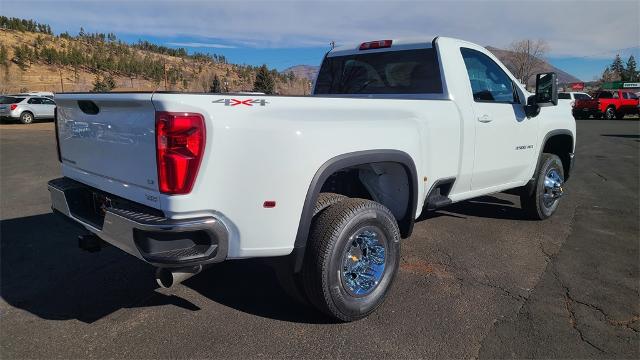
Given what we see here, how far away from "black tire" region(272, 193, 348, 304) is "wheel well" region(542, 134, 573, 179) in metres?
3.90

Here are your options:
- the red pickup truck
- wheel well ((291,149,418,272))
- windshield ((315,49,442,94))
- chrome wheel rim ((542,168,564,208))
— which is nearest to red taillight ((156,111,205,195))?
wheel well ((291,149,418,272))

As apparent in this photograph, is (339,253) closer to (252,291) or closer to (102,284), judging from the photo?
(252,291)

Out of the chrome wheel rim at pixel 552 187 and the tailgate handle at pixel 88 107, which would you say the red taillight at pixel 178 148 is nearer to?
the tailgate handle at pixel 88 107

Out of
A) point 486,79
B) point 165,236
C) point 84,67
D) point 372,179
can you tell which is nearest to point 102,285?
point 165,236

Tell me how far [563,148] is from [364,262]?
415 cm

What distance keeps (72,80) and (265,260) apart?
43.1m

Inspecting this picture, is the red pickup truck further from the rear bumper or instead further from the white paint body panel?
the rear bumper

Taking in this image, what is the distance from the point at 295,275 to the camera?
304cm

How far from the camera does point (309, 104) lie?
278 centimetres

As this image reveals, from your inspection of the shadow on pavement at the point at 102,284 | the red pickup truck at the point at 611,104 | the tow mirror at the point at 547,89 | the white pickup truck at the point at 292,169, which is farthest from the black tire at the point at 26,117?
the red pickup truck at the point at 611,104

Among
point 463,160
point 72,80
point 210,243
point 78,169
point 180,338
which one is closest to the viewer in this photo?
point 210,243

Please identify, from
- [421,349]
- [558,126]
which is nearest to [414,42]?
[558,126]

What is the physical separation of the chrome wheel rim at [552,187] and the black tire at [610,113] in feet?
92.4

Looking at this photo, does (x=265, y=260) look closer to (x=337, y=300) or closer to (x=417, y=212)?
(x=337, y=300)
